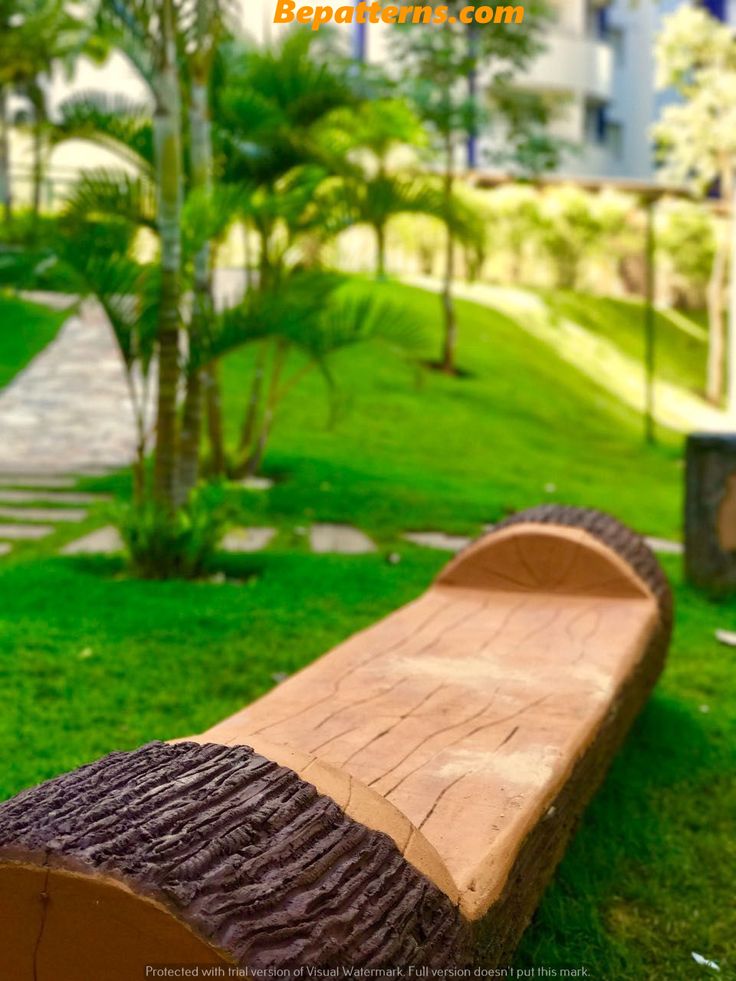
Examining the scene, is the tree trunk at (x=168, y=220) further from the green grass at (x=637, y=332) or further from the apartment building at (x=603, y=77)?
the apartment building at (x=603, y=77)

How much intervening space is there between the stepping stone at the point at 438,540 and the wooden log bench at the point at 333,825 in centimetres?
387

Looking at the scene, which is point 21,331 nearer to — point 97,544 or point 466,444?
point 466,444

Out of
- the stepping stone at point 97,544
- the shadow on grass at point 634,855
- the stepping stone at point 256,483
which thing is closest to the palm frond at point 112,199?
the stepping stone at point 97,544

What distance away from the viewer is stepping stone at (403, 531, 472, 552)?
24.2 ft

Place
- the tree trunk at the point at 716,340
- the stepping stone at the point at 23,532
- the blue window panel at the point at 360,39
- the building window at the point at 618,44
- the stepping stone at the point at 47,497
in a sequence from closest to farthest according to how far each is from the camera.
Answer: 1. the stepping stone at the point at 23,532
2. the stepping stone at the point at 47,497
3. the tree trunk at the point at 716,340
4. the blue window panel at the point at 360,39
5. the building window at the point at 618,44

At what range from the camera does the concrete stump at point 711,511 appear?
20.4 feet

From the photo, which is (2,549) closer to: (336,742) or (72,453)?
(72,453)

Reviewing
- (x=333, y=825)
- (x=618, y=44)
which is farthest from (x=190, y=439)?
(x=618, y=44)

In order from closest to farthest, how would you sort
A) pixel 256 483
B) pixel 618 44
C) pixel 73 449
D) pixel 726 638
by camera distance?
pixel 726 638 < pixel 256 483 < pixel 73 449 < pixel 618 44

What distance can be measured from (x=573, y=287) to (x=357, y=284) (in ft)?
20.5

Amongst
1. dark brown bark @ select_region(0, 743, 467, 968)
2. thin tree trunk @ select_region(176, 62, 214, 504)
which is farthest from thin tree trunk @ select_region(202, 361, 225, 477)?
dark brown bark @ select_region(0, 743, 467, 968)

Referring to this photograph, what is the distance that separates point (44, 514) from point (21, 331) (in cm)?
790

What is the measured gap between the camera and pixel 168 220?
603 cm

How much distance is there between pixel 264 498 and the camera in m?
8.25
